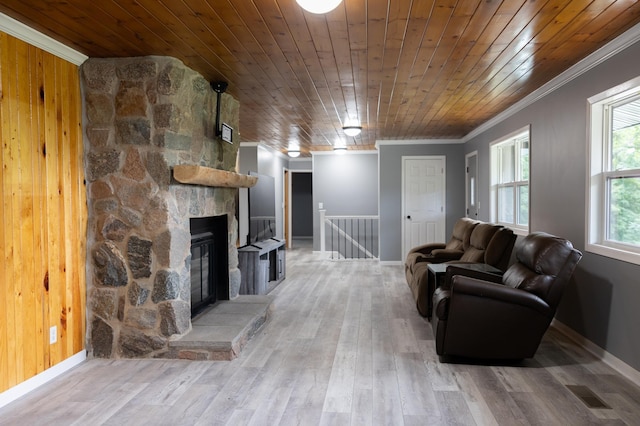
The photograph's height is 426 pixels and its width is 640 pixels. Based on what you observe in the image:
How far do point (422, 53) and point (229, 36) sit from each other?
1.36 metres

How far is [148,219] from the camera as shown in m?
3.15

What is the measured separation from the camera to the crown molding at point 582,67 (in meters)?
2.75

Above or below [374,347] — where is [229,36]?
above

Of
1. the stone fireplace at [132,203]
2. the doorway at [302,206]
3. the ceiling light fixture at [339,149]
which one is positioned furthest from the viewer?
the doorway at [302,206]

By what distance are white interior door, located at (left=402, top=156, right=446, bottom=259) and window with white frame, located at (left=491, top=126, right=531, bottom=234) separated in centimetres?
179

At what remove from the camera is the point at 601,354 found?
3.17m

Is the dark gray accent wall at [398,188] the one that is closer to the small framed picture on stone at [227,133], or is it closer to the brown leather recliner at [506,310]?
the small framed picture on stone at [227,133]

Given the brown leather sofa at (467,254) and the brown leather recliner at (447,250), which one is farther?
the brown leather recliner at (447,250)

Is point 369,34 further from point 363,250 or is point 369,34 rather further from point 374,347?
point 363,250

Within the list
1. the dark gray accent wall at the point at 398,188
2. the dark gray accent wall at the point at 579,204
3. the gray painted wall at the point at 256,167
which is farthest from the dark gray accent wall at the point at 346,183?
the dark gray accent wall at the point at 579,204

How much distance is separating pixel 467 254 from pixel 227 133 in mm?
2982

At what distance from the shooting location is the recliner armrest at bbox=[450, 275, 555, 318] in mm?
2949

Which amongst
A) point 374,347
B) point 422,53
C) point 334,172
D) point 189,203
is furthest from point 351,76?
point 334,172

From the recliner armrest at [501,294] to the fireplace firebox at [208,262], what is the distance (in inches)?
87.2
